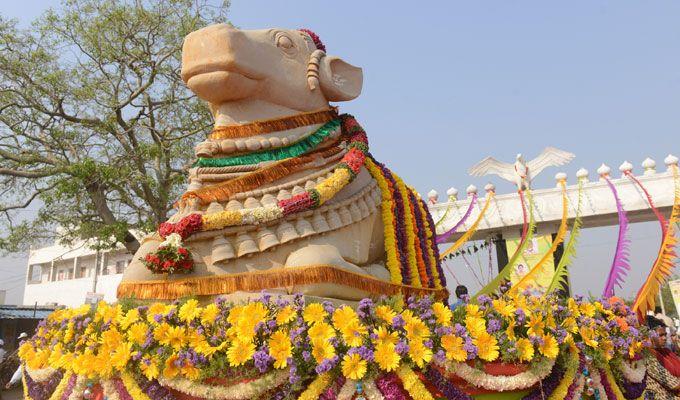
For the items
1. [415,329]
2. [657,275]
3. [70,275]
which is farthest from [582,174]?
[70,275]

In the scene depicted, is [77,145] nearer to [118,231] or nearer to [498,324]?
[118,231]

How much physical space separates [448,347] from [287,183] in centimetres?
171

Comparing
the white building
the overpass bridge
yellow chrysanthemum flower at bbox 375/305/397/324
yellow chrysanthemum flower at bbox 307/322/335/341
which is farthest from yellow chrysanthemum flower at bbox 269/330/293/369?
the white building

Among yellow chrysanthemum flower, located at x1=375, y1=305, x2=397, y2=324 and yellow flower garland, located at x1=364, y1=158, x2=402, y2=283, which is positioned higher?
yellow flower garland, located at x1=364, y1=158, x2=402, y2=283

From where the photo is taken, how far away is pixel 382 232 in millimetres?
4484

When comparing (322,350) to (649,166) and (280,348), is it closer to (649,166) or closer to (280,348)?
(280,348)

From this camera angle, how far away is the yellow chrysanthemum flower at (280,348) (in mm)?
2693

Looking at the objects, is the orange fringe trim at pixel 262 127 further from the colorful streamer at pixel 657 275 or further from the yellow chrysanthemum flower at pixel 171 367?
the colorful streamer at pixel 657 275

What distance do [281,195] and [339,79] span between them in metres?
1.29

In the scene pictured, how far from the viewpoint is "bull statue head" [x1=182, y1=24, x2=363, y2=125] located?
3992mm

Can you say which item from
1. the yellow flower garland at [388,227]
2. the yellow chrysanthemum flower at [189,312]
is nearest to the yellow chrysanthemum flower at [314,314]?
the yellow chrysanthemum flower at [189,312]

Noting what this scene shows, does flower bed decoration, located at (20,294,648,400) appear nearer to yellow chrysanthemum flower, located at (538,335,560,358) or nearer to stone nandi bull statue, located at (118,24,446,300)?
yellow chrysanthemum flower, located at (538,335,560,358)

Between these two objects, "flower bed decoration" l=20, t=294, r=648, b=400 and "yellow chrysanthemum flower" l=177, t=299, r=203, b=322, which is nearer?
"flower bed decoration" l=20, t=294, r=648, b=400

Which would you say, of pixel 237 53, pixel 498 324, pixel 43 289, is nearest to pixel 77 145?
pixel 237 53
